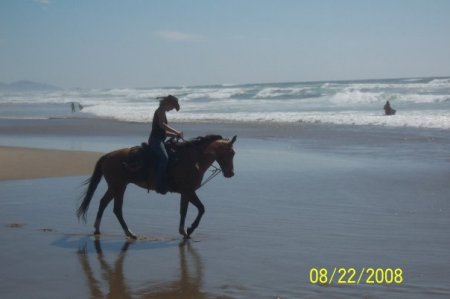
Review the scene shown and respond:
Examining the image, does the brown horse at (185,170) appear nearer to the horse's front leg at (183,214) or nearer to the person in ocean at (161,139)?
the horse's front leg at (183,214)

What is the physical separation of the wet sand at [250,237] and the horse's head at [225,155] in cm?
79

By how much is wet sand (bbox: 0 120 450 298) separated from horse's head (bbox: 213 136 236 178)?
788mm

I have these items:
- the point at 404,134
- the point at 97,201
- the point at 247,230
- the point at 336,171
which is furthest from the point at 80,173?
the point at 404,134

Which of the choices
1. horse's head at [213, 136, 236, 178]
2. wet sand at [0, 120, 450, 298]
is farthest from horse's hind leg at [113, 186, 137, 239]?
horse's head at [213, 136, 236, 178]

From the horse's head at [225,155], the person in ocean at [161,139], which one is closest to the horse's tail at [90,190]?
the person in ocean at [161,139]

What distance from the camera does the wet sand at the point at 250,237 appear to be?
19.4 feet

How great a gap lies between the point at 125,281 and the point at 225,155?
8.88 ft

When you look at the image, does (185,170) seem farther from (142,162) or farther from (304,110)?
(304,110)

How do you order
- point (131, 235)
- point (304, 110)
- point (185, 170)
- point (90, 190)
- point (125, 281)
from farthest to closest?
point (304, 110) → point (90, 190) → point (185, 170) → point (131, 235) → point (125, 281)

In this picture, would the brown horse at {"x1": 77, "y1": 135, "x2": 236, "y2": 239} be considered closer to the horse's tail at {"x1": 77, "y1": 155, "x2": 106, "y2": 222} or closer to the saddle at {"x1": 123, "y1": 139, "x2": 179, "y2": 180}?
the saddle at {"x1": 123, "y1": 139, "x2": 179, "y2": 180}

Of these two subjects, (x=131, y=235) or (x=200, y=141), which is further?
(x=200, y=141)

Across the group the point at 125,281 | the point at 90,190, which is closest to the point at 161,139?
the point at 90,190

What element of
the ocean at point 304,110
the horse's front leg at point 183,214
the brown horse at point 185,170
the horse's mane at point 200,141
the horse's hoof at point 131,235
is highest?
the horse's mane at point 200,141

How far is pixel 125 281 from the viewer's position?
6117 mm
